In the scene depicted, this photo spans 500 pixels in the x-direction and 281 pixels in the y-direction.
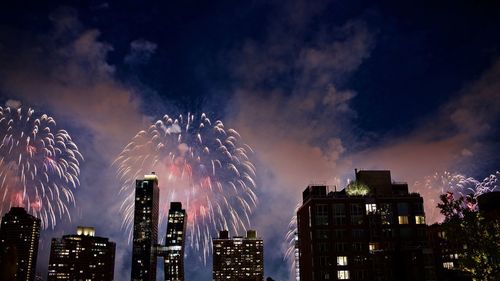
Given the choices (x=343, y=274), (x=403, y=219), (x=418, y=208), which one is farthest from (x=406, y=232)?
(x=343, y=274)

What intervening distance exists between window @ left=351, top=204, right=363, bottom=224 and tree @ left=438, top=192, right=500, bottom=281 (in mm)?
60873

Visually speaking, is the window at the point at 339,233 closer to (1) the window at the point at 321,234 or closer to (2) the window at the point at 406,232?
(1) the window at the point at 321,234

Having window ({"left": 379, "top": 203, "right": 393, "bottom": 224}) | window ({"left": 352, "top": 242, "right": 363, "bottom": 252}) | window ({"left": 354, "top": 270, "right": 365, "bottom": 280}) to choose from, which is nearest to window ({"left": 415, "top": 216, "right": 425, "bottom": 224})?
window ({"left": 379, "top": 203, "right": 393, "bottom": 224})

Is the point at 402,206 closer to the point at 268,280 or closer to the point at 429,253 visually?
the point at 429,253

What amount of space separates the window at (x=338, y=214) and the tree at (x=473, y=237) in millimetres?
60865

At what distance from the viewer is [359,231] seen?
4616 inches

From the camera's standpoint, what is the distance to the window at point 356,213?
11825 cm

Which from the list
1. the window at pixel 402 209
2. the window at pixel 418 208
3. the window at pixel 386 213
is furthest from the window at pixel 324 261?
the window at pixel 418 208

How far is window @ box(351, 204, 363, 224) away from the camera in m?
118

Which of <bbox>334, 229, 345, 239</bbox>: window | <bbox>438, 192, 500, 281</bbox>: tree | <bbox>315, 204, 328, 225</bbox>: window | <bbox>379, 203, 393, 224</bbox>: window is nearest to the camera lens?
<bbox>438, 192, 500, 281</bbox>: tree

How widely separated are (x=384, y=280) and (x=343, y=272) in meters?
A: 9.73

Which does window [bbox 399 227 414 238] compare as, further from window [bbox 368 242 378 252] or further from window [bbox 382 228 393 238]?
window [bbox 368 242 378 252]

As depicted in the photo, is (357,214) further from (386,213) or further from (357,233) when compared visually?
(386,213)

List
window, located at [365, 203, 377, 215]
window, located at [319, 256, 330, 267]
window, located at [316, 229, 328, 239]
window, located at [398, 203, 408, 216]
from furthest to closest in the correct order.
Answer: window, located at [398, 203, 408, 216] → window, located at [365, 203, 377, 215] → window, located at [316, 229, 328, 239] → window, located at [319, 256, 330, 267]
